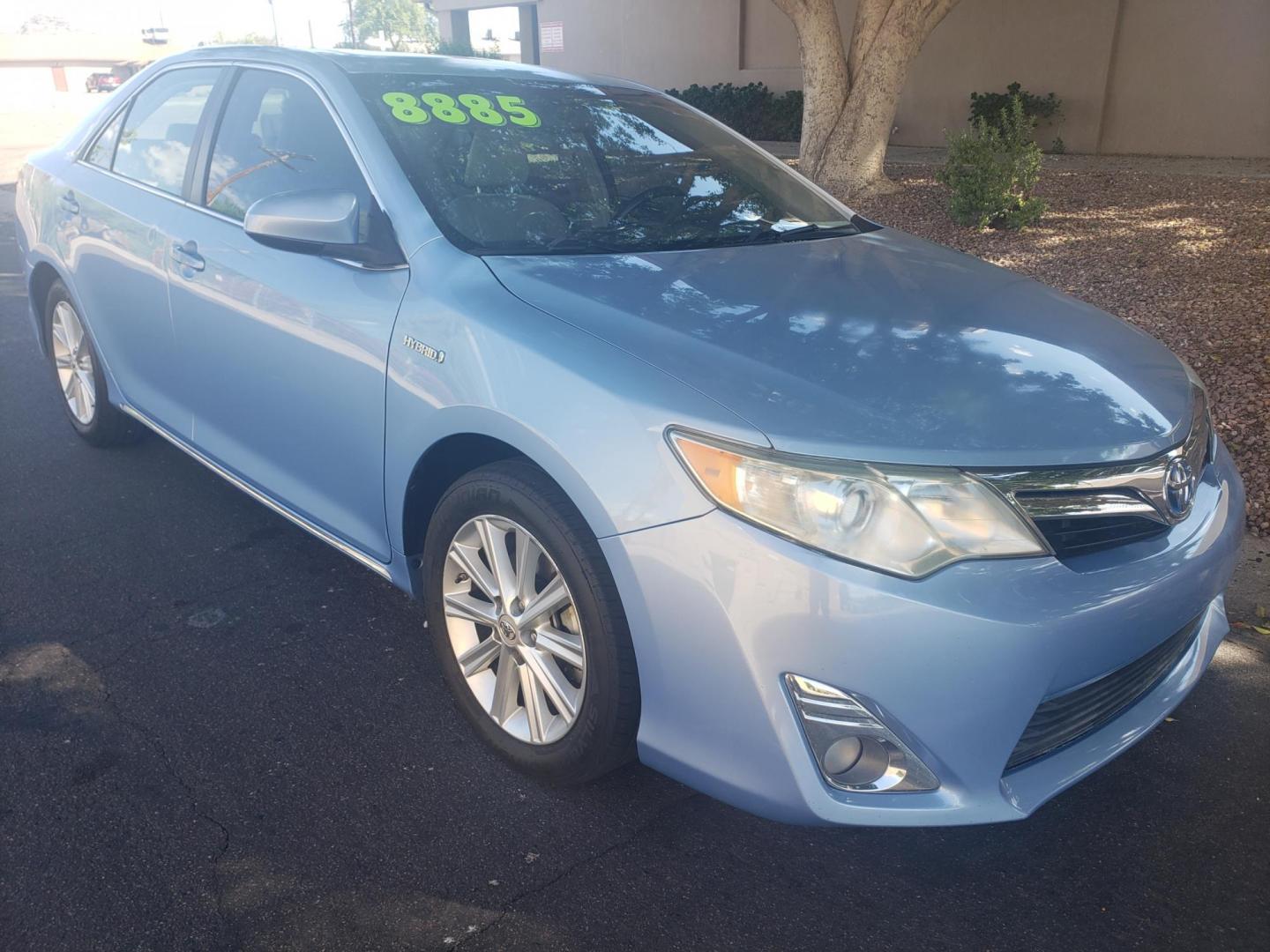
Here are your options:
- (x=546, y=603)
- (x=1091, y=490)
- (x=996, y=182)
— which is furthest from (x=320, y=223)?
(x=996, y=182)

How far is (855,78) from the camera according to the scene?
10742 mm

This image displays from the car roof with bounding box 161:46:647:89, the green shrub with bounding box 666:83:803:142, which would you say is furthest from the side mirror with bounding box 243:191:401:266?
the green shrub with bounding box 666:83:803:142

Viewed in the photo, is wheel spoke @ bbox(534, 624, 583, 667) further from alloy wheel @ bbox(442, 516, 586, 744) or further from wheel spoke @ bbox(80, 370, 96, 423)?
wheel spoke @ bbox(80, 370, 96, 423)

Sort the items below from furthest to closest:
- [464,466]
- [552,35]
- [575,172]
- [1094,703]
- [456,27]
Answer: [456,27]
[552,35]
[575,172]
[464,466]
[1094,703]

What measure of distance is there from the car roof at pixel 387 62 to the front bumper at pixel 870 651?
6.79 feet

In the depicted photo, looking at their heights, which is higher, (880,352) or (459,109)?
(459,109)

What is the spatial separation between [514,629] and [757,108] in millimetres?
17407

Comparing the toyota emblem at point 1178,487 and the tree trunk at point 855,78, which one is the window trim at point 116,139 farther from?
the tree trunk at point 855,78

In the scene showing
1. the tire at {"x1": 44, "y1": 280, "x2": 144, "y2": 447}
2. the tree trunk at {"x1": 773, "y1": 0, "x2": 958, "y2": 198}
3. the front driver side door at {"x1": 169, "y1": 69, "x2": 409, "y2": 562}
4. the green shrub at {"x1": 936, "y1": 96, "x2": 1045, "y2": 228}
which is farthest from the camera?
the tree trunk at {"x1": 773, "y1": 0, "x2": 958, "y2": 198}

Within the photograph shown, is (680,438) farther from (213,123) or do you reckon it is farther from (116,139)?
(116,139)

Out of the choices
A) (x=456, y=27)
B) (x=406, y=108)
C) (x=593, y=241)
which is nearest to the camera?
(x=593, y=241)

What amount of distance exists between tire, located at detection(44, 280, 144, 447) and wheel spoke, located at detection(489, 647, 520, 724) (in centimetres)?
277

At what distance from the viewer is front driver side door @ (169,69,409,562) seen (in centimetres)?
297

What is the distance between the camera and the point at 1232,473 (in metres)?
2.87
